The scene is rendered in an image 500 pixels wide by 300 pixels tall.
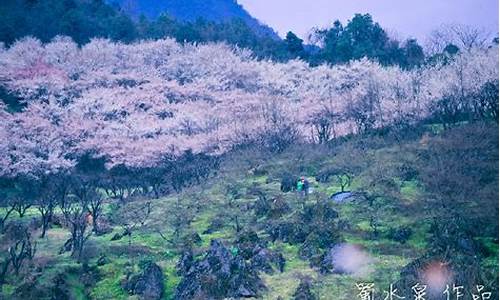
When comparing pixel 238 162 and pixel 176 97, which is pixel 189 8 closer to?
pixel 176 97

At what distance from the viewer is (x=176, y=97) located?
39844 millimetres

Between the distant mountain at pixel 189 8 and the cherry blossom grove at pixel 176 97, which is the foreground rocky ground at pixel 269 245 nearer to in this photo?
the cherry blossom grove at pixel 176 97

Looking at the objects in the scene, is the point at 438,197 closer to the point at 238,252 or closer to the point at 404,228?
the point at 404,228

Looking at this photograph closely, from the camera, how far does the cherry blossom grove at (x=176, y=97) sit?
31.3 meters

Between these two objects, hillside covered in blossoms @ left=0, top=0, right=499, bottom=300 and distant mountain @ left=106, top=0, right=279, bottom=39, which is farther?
distant mountain @ left=106, top=0, right=279, bottom=39

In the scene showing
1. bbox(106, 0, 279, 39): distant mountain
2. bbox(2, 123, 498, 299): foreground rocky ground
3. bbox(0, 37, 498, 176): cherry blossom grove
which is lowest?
bbox(2, 123, 498, 299): foreground rocky ground

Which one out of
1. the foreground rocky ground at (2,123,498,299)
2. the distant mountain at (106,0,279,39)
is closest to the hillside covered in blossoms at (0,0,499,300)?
the foreground rocky ground at (2,123,498,299)

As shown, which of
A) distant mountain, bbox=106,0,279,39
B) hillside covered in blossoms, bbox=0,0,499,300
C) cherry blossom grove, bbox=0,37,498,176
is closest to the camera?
hillside covered in blossoms, bbox=0,0,499,300

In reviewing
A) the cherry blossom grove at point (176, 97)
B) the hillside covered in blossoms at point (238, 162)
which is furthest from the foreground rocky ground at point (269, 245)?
the cherry blossom grove at point (176, 97)

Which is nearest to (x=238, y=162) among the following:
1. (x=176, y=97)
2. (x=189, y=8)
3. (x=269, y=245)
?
(x=176, y=97)

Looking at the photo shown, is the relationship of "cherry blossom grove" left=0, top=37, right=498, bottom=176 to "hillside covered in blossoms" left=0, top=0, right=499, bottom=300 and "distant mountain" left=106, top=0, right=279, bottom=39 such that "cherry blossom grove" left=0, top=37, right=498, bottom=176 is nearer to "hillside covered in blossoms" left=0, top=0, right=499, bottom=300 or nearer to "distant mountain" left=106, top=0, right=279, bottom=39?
"hillside covered in blossoms" left=0, top=0, right=499, bottom=300

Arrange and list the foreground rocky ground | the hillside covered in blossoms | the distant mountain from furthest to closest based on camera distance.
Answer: the distant mountain → the hillside covered in blossoms → the foreground rocky ground

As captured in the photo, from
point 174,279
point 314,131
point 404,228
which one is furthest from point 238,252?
point 314,131

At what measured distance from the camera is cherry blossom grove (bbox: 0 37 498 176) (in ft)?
103
